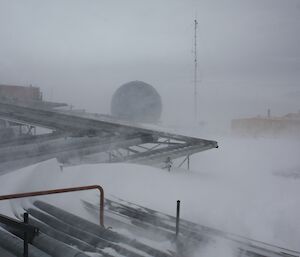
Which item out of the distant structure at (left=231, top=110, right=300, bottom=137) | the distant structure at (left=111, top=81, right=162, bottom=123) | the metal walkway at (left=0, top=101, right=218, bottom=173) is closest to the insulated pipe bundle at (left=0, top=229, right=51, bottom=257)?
the metal walkway at (left=0, top=101, right=218, bottom=173)

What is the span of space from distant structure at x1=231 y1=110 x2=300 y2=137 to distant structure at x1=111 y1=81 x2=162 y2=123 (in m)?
6.29

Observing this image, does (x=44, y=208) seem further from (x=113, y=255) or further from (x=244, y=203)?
(x=244, y=203)

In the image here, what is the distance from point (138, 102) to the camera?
2106 cm

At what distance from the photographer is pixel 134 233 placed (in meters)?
3.92

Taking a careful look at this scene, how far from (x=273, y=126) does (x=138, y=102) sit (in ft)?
30.2

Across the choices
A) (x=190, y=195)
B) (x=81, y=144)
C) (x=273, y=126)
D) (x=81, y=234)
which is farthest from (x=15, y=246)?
(x=273, y=126)

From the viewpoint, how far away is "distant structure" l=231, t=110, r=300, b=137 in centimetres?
1368

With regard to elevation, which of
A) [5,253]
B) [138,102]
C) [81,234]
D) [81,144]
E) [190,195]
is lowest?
[190,195]

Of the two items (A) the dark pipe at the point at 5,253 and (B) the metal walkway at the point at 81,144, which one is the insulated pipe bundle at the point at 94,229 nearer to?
(A) the dark pipe at the point at 5,253

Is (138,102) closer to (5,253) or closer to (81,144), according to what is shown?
(81,144)

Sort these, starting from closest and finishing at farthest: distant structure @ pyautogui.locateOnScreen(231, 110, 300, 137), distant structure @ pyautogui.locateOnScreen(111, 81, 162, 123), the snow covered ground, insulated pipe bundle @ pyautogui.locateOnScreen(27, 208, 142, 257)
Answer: insulated pipe bundle @ pyautogui.locateOnScreen(27, 208, 142, 257)
the snow covered ground
distant structure @ pyautogui.locateOnScreen(231, 110, 300, 137)
distant structure @ pyautogui.locateOnScreen(111, 81, 162, 123)

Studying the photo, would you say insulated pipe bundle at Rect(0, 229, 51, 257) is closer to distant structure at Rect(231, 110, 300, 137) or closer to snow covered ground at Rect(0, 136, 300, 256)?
snow covered ground at Rect(0, 136, 300, 256)

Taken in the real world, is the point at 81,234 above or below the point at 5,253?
below

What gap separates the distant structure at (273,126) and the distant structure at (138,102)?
6.29m
